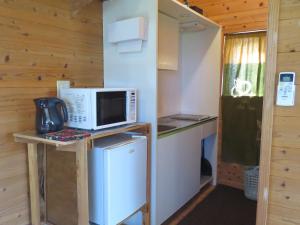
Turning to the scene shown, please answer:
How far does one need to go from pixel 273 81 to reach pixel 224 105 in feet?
5.90

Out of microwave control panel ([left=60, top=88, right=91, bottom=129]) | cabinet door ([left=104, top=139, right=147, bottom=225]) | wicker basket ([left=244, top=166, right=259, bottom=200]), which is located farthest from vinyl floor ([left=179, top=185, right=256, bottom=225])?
→ microwave control panel ([left=60, top=88, right=91, bottom=129])

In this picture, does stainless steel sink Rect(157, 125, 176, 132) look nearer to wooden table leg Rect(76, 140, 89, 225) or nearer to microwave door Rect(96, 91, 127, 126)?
microwave door Rect(96, 91, 127, 126)

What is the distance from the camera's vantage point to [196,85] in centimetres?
333

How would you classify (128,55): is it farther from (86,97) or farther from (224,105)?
(224,105)

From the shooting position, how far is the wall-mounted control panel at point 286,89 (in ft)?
4.39

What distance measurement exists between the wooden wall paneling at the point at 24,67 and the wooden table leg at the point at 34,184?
0.07 meters

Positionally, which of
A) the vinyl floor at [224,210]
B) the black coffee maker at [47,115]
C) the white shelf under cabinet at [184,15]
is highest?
the white shelf under cabinet at [184,15]

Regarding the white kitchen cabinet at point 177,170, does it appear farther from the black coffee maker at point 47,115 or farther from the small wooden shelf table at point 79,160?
the black coffee maker at point 47,115

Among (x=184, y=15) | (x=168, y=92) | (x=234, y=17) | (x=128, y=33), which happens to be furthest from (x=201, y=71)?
(x=128, y=33)

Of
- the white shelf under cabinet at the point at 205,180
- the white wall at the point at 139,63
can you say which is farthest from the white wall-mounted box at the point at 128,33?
the white shelf under cabinet at the point at 205,180

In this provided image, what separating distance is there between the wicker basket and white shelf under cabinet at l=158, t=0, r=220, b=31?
1737 mm

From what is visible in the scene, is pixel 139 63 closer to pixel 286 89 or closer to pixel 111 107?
pixel 111 107

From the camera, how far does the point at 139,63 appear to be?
219 cm

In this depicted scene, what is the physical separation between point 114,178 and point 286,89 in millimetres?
1190
